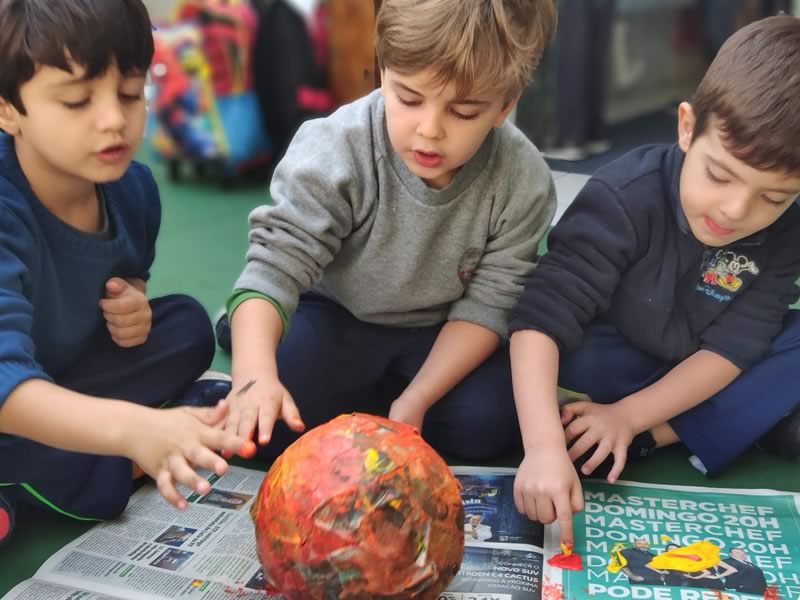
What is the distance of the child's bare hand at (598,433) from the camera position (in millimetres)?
1166

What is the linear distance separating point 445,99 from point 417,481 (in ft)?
1.56

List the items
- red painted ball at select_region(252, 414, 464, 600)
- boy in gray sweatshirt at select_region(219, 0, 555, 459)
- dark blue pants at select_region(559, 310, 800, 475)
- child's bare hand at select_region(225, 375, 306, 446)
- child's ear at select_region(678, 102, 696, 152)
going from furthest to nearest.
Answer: dark blue pants at select_region(559, 310, 800, 475)
child's ear at select_region(678, 102, 696, 152)
boy in gray sweatshirt at select_region(219, 0, 555, 459)
child's bare hand at select_region(225, 375, 306, 446)
red painted ball at select_region(252, 414, 464, 600)

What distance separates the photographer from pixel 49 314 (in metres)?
1.14

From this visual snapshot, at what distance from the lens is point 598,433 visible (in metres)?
1.19

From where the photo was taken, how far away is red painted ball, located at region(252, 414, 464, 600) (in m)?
0.83

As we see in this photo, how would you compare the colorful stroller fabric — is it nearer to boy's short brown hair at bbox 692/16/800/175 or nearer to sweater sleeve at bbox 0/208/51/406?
sweater sleeve at bbox 0/208/51/406

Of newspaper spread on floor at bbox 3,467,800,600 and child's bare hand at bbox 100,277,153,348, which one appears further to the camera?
child's bare hand at bbox 100,277,153,348

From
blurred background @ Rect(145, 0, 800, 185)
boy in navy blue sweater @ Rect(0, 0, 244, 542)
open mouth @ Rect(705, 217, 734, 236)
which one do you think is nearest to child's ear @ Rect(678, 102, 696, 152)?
open mouth @ Rect(705, 217, 734, 236)

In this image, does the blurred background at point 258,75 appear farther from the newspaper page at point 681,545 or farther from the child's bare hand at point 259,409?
the child's bare hand at point 259,409

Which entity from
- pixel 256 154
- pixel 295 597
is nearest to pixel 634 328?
pixel 295 597

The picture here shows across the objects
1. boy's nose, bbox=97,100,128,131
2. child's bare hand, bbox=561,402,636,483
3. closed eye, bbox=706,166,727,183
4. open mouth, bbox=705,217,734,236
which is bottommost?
child's bare hand, bbox=561,402,636,483

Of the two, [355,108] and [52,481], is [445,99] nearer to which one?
[355,108]

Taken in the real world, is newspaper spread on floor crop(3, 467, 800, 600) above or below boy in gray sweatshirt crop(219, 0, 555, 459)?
below

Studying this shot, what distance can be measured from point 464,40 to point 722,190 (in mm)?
386
